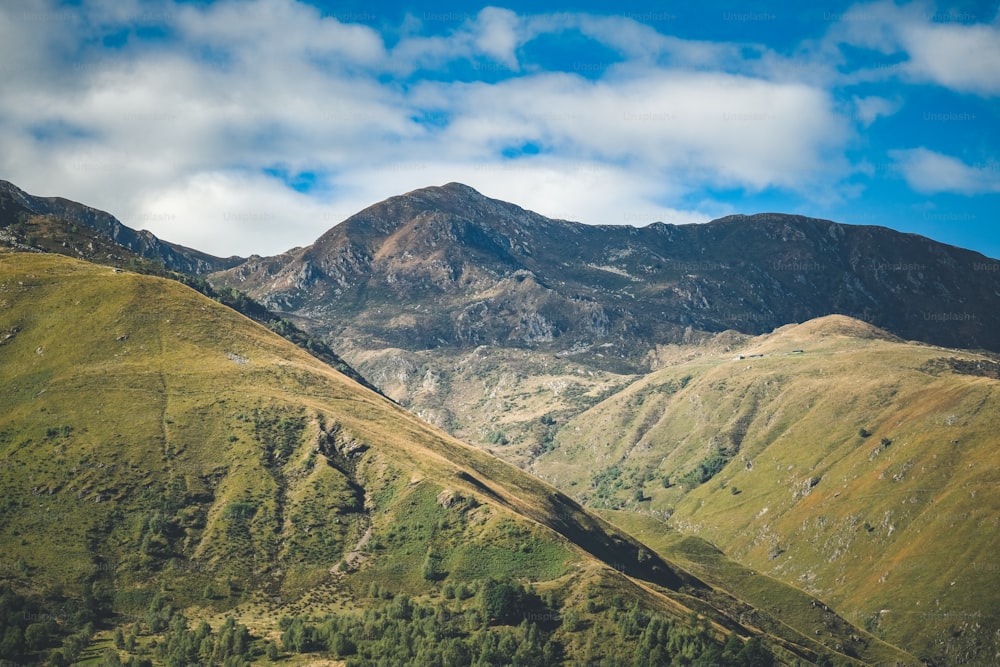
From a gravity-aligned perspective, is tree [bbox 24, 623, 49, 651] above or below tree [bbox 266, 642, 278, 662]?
below

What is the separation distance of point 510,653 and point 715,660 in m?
46.3

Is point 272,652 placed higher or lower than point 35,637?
higher

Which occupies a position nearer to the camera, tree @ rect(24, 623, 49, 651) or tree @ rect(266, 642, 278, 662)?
tree @ rect(24, 623, 49, 651)

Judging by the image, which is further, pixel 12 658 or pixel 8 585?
pixel 8 585

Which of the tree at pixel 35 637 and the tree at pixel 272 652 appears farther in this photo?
the tree at pixel 272 652

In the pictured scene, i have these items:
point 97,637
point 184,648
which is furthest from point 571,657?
point 97,637

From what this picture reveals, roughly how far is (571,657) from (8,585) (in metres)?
129

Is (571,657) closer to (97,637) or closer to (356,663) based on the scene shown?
(356,663)

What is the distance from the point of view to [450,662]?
194 metres

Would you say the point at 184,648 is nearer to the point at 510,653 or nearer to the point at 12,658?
the point at 12,658

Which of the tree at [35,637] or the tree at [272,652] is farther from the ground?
the tree at [272,652]

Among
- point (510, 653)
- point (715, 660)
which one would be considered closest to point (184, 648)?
point (510, 653)

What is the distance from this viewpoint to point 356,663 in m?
190

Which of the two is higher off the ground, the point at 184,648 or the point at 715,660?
the point at 715,660
